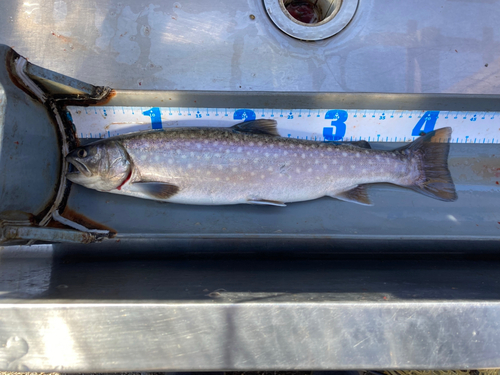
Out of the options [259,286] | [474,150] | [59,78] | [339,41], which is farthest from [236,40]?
[474,150]

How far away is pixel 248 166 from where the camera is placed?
1.69 metres

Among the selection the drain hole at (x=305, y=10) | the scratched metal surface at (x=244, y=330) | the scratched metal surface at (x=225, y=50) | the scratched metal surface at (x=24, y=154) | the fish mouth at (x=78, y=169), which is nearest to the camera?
the scratched metal surface at (x=244, y=330)

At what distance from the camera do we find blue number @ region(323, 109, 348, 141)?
181cm

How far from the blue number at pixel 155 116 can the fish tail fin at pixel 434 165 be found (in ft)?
5.42

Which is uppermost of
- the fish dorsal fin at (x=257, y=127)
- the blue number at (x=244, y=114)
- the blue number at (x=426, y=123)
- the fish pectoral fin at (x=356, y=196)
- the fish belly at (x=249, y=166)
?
the blue number at (x=426, y=123)

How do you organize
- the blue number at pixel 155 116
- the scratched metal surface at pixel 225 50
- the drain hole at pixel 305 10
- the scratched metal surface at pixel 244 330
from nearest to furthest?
the scratched metal surface at pixel 244 330
the blue number at pixel 155 116
the scratched metal surface at pixel 225 50
the drain hole at pixel 305 10

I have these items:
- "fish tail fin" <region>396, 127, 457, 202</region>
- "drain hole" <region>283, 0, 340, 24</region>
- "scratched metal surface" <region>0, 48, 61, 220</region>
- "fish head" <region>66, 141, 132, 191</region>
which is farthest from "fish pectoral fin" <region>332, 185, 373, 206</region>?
"scratched metal surface" <region>0, 48, 61, 220</region>

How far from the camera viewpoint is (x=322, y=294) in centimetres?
113

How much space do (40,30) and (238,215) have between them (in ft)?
6.56

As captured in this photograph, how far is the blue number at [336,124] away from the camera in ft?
5.92

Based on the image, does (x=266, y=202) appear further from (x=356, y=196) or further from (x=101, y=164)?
(x=101, y=164)

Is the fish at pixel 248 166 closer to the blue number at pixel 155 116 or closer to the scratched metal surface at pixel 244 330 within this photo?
the blue number at pixel 155 116

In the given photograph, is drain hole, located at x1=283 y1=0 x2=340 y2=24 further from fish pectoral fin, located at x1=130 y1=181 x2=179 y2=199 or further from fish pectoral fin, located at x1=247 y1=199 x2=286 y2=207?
fish pectoral fin, located at x1=130 y1=181 x2=179 y2=199

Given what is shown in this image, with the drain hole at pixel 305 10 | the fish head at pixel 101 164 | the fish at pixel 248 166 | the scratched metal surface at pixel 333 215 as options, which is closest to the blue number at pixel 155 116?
the fish at pixel 248 166
